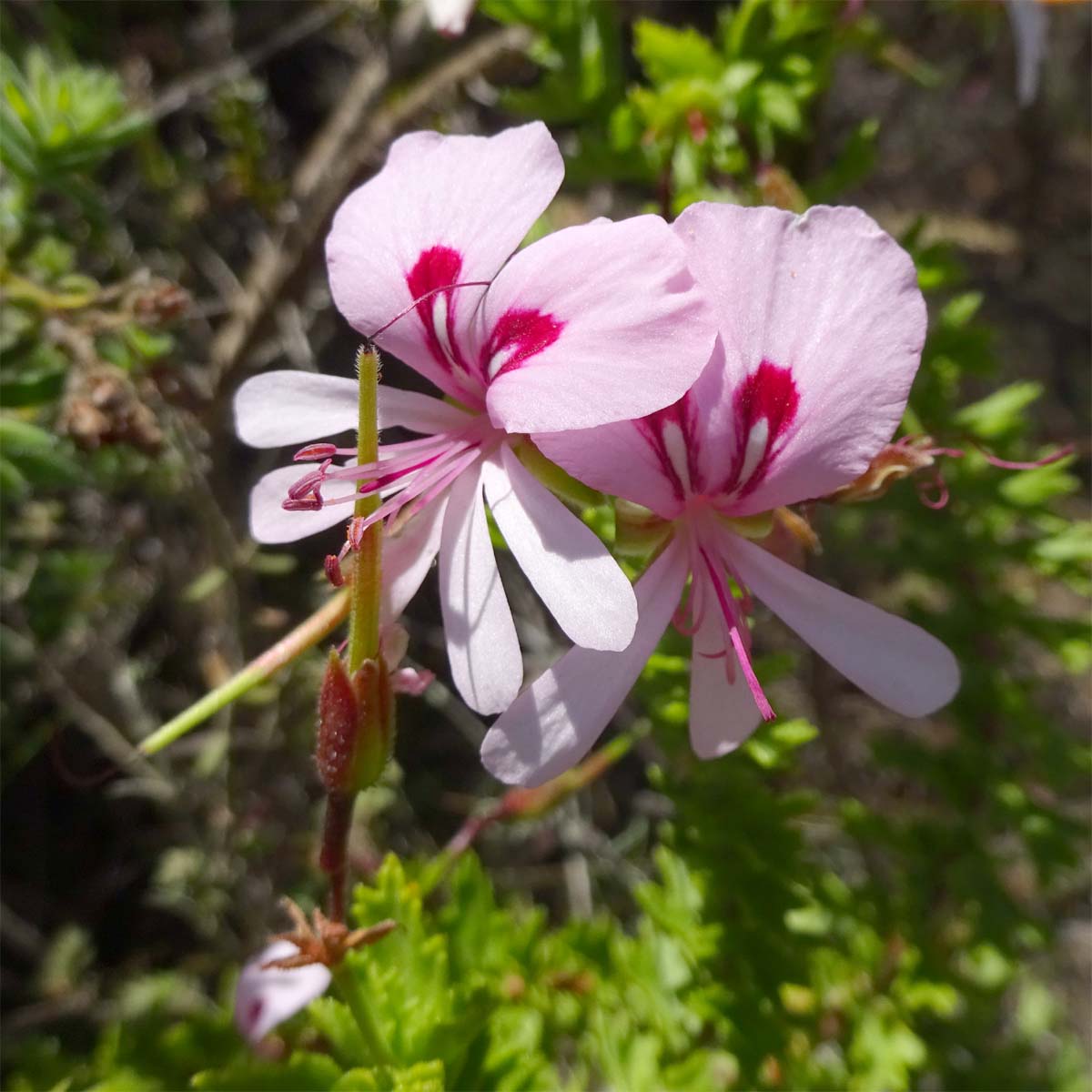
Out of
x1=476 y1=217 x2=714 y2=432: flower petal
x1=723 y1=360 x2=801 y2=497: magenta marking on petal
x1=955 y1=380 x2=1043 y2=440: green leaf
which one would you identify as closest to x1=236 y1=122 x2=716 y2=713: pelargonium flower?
x1=476 y1=217 x2=714 y2=432: flower petal

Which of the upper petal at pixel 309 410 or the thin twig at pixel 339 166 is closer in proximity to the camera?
the upper petal at pixel 309 410

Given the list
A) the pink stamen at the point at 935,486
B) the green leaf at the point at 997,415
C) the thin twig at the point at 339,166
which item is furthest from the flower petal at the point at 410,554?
the thin twig at the point at 339,166

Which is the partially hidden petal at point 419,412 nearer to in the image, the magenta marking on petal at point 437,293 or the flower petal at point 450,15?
the magenta marking on petal at point 437,293

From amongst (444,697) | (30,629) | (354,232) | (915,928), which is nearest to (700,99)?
(354,232)

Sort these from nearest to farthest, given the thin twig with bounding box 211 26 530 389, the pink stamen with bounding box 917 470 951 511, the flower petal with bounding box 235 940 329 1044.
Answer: the pink stamen with bounding box 917 470 951 511 < the flower petal with bounding box 235 940 329 1044 < the thin twig with bounding box 211 26 530 389

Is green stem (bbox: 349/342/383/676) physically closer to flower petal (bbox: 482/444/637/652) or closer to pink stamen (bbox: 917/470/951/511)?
flower petal (bbox: 482/444/637/652)
